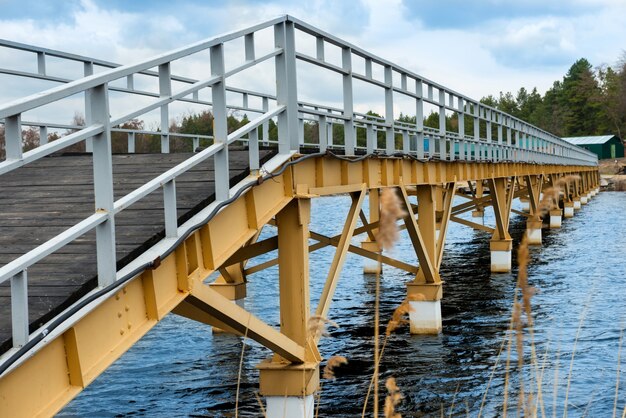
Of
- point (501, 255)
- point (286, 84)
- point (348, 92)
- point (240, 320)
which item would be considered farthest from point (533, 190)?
point (240, 320)

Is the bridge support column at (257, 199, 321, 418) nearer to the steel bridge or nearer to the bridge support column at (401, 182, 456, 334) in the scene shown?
the steel bridge

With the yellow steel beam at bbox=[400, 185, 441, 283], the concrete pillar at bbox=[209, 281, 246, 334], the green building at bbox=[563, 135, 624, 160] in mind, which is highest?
the green building at bbox=[563, 135, 624, 160]

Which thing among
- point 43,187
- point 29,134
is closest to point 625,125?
point 29,134

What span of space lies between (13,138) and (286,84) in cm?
413

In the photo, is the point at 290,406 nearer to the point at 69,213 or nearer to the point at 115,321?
the point at 69,213

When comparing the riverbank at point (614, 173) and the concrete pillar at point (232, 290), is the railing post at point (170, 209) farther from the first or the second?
the riverbank at point (614, 173)

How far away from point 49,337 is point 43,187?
2.97 metres

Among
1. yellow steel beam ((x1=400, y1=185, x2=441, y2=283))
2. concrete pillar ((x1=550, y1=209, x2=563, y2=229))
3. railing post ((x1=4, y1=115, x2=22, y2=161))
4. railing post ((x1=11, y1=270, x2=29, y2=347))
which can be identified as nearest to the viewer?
railing post ((x1=4, y1=115, x2=22, y2=161))

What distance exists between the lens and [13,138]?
153 inches

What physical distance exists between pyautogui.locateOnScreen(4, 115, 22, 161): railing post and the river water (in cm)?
331

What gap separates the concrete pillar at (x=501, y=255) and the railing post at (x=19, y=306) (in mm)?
19226

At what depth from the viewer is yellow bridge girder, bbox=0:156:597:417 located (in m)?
4.45

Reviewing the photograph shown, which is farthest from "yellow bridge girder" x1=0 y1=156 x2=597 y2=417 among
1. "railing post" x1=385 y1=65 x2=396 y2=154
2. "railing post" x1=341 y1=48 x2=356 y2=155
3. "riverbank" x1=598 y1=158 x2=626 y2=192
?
"riverbank" x1=598 y1=158 x2=626 y2=192

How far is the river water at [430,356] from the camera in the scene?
1062 centimetres
